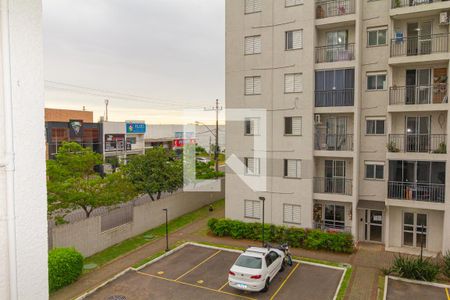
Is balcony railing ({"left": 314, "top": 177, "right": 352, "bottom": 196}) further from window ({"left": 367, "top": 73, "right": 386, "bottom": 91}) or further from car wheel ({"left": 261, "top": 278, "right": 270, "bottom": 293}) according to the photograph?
car wheel ({"left": 261, "top": 278, "right": 270, "bottom": 293})

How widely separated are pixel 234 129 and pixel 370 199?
9.56 meters

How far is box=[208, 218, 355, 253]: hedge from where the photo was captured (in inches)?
826

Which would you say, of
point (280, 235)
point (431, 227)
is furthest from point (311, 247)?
point (431, 227)

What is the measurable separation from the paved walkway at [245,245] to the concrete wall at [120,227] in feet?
5.65

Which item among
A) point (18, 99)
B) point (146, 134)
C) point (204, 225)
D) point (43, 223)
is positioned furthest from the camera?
point (146, 134)

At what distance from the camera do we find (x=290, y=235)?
2225 centimetres

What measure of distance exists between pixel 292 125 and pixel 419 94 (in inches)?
288

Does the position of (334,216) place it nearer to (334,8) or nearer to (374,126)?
(374,126)

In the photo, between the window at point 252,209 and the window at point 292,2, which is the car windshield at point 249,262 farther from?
the window at point 292,2

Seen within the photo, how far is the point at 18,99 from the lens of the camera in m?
2.25

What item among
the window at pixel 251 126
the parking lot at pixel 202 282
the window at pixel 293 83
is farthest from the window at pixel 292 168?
the parking lot at pixel 202 282

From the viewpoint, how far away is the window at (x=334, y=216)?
2314 cm

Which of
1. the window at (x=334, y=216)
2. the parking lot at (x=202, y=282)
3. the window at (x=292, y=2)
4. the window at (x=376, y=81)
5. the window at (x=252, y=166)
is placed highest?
the window at (x=292, y=2)

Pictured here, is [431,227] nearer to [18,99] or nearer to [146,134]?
[18,99]
